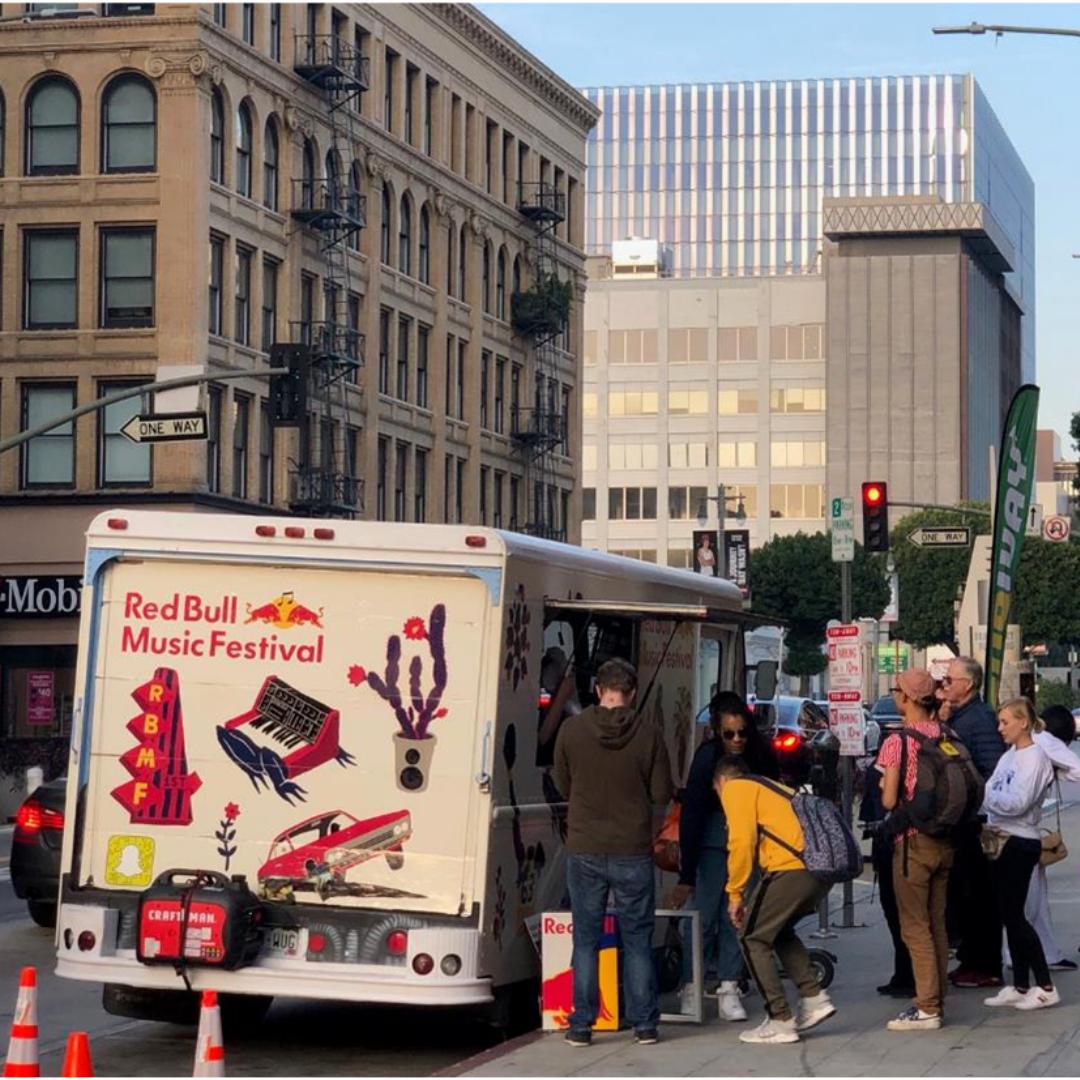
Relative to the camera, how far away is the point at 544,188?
68.4m

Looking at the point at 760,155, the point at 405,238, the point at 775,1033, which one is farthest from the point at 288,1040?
the point at 760,155

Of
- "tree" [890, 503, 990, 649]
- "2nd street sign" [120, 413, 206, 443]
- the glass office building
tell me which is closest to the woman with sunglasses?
"2nd street sign" [120, 413, 206, 443]

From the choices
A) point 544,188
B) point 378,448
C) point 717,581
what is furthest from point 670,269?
point 717,581

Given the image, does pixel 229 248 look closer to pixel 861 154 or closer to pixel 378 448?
pixel 378 448

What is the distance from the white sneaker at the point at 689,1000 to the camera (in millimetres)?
12328

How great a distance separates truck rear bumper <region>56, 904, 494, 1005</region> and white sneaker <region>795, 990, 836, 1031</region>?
1.58 metres

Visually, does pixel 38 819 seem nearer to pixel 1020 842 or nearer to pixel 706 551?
pixel 1020 842

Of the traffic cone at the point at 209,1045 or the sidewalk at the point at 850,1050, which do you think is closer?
the traffic cone at the point at 209,1045

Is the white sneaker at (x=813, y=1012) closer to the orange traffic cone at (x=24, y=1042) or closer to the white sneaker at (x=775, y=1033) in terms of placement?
the white sneaker at (x=775, y=1033)

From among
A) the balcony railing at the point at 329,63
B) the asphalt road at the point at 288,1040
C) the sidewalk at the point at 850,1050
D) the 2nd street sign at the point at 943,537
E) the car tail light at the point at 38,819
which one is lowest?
the asphalt road at the point at 288,1040

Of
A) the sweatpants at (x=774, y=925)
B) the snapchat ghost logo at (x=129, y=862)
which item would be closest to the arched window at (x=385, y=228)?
the snapchat ghost logo at (x=129, y=862)

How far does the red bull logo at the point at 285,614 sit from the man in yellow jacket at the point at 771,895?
226cm

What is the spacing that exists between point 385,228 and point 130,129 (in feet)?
35.7

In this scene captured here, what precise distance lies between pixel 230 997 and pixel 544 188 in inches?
2240
